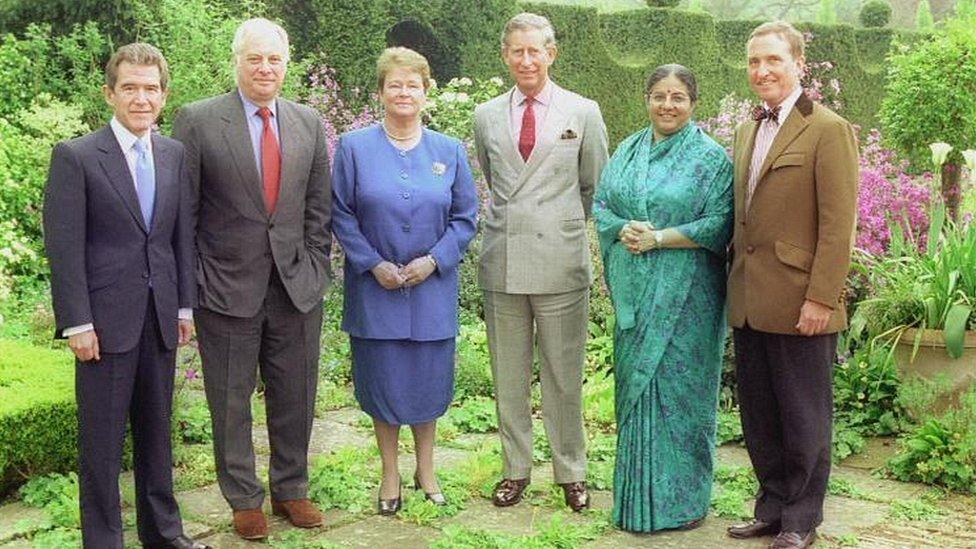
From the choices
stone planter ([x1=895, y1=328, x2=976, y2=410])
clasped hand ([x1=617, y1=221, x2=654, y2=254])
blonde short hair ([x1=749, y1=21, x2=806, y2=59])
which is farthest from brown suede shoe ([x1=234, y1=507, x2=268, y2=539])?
stone planter ([x1=895, y1=328, x2=976, y2=410])

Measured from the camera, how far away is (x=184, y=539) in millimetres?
4074

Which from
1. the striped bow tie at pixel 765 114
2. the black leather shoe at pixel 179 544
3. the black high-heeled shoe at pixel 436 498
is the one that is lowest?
the black high-heeled shoe at pixel 436 498

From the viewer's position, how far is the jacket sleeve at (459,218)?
14.8 feet

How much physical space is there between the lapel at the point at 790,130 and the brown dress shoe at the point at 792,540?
4.06ft

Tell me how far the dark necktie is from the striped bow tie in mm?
2095

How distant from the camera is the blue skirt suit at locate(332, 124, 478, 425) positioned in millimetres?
4453

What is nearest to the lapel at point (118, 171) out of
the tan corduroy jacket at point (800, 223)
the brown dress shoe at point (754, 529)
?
the tan corduroy jacket at point (800, 223)

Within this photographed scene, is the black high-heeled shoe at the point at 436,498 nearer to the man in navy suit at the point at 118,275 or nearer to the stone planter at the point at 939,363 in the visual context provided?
the man in navy suit at the point at 118,275

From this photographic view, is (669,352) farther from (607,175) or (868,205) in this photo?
(868,205)

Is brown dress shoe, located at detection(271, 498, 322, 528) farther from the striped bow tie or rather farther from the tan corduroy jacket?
the striped bow tie

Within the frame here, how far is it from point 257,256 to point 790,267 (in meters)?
1.85

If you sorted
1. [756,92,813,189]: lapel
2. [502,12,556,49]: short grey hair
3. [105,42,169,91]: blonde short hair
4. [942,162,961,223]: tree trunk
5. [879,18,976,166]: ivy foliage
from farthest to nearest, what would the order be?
[879,18,976,166]: ivy foliage < [942,162,961,223]: tree trunk < [502,12,556,49]: short grey hair < [756,92,813,189]: lapel < [105,42,169,91]: blonde short hair

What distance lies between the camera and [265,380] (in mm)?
4418

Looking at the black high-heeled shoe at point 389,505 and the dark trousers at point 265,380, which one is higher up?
the dark trousers at point 265,380
